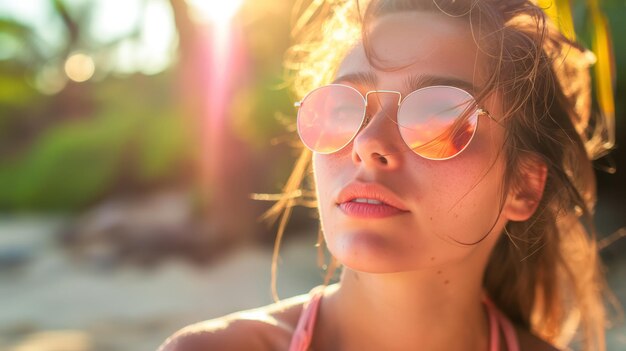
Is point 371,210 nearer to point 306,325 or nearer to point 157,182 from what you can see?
point 306,325

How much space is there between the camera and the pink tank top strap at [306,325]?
198cm

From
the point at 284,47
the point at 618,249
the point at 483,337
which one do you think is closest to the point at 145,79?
the point at 284,47

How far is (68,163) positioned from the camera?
10797 mm

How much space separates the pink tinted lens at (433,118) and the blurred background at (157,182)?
0.93 m

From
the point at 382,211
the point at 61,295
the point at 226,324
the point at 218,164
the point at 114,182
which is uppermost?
the point at 114,182

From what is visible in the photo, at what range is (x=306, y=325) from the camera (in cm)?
204

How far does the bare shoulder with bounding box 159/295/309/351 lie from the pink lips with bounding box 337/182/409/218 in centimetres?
45

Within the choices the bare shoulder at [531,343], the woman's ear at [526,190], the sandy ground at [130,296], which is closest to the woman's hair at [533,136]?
the woman's ear at [526,190]

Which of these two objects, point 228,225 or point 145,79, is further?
point 145,79

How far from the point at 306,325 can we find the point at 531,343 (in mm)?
767

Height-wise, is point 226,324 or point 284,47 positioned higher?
point 284,47

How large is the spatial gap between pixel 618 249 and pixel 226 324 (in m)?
5.37

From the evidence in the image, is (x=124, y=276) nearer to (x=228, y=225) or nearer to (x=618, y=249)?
(x=228, y=225)

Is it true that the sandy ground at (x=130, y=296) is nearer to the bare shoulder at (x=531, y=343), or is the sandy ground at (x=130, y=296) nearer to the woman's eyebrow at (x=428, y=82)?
the bare shoulder at (x=531, y=343)
